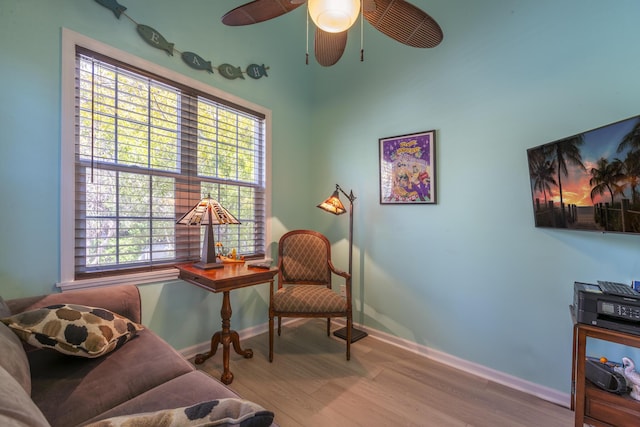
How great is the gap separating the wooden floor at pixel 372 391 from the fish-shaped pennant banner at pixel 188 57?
2433mm

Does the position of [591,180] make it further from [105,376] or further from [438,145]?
[105,376]

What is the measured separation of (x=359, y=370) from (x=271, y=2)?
2480 millimetres

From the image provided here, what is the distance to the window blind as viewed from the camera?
1.75 metres

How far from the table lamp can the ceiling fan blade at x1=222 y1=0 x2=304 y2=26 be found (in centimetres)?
118

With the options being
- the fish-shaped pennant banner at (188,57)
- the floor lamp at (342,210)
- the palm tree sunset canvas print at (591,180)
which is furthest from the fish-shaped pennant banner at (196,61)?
the palm tree sunset canvas print at (591,180)

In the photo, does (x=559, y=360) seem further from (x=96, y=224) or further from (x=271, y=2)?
(x=96, y=224)

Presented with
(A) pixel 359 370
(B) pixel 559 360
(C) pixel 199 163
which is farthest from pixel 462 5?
(A) pixel 359 370

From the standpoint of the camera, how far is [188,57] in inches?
84.9

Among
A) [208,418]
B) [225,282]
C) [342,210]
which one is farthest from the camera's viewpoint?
[342,210]

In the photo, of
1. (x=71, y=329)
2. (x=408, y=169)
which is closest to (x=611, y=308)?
(x=408, y=169)

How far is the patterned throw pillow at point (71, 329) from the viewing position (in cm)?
113

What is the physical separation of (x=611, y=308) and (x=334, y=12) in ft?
6.34

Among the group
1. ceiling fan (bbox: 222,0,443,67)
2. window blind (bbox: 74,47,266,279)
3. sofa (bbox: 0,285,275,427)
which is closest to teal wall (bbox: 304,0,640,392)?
ceiling fan (bbox: 222,0,443,67)

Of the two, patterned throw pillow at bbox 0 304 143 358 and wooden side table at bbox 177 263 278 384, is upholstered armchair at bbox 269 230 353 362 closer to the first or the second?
wooden side table at bbox 177 263 278 384
